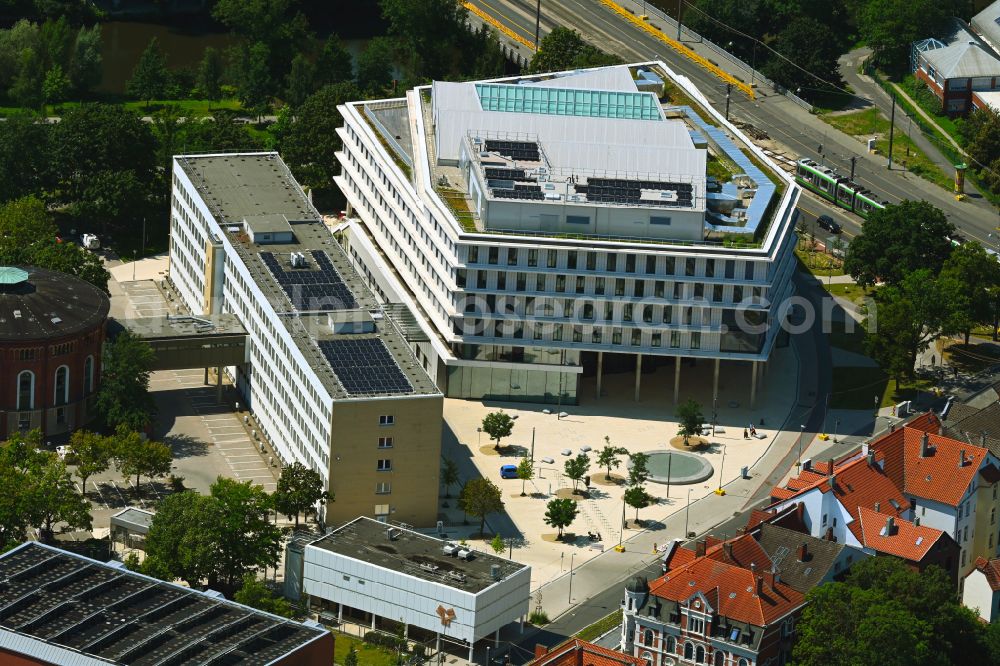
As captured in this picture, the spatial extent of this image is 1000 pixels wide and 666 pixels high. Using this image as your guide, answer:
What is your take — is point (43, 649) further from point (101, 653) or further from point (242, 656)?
point (242, 656)

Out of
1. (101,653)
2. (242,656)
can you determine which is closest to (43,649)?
(101,653)
